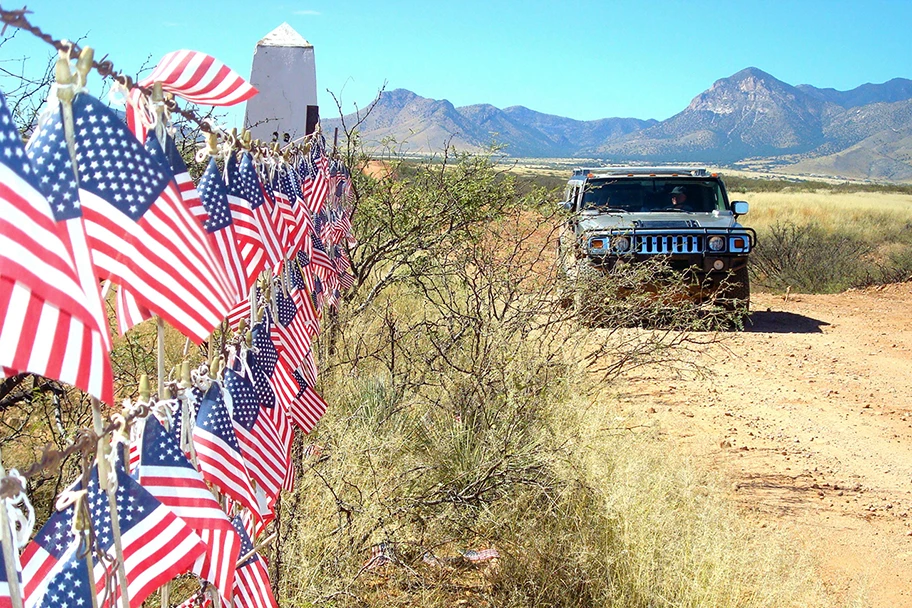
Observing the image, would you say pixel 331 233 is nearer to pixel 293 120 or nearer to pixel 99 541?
pixel 293 120

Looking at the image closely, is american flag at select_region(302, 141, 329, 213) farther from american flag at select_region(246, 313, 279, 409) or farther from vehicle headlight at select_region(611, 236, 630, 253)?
vehicle headlight at select_region(611, 236, 630, 253)

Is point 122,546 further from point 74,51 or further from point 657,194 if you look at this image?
point 657,194

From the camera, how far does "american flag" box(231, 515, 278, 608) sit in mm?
2359

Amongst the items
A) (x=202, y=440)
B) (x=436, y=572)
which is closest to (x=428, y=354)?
(x=436, y=572)

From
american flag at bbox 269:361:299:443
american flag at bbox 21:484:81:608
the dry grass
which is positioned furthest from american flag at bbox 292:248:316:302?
the dry grass

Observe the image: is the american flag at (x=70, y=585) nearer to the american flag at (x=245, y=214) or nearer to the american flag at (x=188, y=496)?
the american flag at (x=188, y=496)

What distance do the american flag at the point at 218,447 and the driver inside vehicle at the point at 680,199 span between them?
9.92 metres

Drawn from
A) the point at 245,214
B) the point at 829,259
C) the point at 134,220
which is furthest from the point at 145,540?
the point at 829,259

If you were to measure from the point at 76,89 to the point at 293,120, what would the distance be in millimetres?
6226

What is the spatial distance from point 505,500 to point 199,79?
3.25 m

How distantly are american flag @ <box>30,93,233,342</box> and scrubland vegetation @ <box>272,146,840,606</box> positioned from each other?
2275mm

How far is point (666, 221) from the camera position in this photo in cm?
1072

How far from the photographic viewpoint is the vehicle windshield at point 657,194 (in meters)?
11.2

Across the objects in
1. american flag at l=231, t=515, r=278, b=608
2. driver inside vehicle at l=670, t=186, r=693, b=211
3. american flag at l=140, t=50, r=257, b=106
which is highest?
american flag at l=140, t=50, r=257, b=106
